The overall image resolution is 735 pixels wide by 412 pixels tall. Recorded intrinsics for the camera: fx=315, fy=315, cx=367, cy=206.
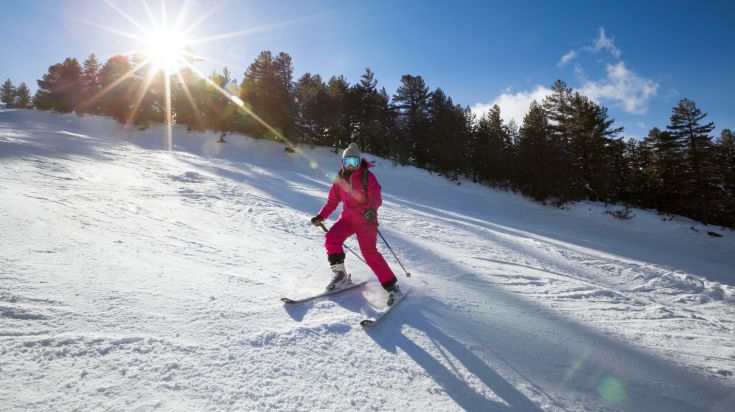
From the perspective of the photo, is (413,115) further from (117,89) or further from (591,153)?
(117,89)

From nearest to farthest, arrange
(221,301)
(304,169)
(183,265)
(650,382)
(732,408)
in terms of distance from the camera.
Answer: (732,408)
(650,382)
(221,301)
(183,265)
(304,169)

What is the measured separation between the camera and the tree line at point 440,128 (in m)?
28.1

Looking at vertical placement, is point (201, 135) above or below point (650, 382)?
above

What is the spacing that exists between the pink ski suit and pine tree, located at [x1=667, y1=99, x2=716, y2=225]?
112ft

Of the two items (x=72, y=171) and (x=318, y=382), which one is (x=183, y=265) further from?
(x=72, y=171)

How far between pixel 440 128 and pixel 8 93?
223ft

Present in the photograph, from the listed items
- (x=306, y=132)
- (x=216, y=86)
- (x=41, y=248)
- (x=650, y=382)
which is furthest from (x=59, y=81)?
(x=650, y=382)

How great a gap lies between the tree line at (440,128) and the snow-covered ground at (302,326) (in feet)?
80.5

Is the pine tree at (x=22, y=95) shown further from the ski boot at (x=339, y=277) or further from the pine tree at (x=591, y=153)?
the pine tree at (x=591, y=153)

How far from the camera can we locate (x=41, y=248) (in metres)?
3.81

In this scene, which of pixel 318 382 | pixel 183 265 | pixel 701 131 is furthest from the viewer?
pixel 701 131

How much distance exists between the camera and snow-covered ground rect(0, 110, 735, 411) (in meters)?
2.14

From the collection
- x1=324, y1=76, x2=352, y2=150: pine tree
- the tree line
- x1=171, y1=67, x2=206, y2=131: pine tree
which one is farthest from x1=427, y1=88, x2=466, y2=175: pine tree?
x1=171, y1=67, x2=206, y2=131: pine tree

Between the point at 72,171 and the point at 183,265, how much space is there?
903 centimetres
